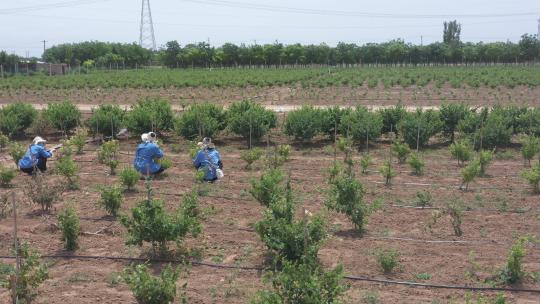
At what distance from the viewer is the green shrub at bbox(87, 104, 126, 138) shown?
17.0m

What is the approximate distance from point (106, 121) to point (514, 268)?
12833mm

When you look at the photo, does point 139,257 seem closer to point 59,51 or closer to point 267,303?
point 267,303

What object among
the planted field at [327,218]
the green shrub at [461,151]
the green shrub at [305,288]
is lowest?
the planted field at [327,218]

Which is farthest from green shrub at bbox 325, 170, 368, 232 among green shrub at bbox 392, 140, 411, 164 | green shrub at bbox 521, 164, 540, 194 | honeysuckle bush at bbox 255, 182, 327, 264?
green shrub at bbox 392, 140, 411, 164

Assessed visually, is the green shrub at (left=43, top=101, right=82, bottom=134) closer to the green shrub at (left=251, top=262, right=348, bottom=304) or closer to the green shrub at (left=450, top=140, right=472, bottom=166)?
the green shrub at (left=450, top=140, right=472, bottom=166)

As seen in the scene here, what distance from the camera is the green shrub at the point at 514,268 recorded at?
251 inches

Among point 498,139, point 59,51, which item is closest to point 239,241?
point 498,139

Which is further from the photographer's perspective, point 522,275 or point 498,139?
point 498,139

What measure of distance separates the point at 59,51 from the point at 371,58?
133 feet

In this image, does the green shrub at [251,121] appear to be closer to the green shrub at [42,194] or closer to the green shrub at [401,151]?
the green shrub at [401,151]

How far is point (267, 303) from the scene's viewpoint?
475 cm

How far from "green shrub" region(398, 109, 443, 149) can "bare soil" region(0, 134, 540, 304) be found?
2.45 metres

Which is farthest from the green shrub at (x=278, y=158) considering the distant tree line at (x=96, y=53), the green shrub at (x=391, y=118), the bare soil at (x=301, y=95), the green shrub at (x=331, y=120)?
the distant tree line at (x=96, y=53)

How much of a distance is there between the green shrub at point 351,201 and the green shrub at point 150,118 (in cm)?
860
